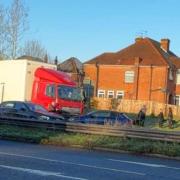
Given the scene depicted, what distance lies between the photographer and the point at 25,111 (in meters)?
28.9

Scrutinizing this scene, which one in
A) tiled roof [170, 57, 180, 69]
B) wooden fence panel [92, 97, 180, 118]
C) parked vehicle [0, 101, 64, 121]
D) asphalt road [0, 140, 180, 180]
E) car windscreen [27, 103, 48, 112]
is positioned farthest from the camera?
tiled roof [170, 57, 180, 69]

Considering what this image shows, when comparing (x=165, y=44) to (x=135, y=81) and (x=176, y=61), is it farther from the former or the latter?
(x=135, y=81)

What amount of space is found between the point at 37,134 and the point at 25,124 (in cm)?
216

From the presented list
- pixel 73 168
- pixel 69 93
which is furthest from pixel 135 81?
pixel 73 168

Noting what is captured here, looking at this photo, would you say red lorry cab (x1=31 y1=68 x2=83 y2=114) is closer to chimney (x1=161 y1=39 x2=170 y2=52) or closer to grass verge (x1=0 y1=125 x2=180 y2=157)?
grass verge (x1=0 y1=125 x2=180 y2=157)

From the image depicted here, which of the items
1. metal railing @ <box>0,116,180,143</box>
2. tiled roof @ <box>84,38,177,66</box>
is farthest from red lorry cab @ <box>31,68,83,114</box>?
tiled roof @ <box>84,38,177,66</box>

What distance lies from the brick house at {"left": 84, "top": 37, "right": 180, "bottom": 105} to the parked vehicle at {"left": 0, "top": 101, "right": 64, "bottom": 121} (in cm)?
4063

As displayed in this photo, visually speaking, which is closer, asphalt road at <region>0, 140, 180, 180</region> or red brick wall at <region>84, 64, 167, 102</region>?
asphalt road at <region>0, 140, 180, 180</region>

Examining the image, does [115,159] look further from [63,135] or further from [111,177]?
[63,135]

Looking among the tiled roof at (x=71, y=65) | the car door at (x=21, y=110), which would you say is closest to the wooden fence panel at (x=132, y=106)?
the tiled roof at (x=71, y=65)

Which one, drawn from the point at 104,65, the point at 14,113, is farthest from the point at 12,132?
the point at 104,65

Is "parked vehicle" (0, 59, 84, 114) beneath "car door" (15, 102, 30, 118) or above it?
above

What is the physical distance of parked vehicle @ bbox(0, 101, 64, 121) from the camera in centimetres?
2820

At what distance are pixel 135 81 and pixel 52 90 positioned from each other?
126ft
